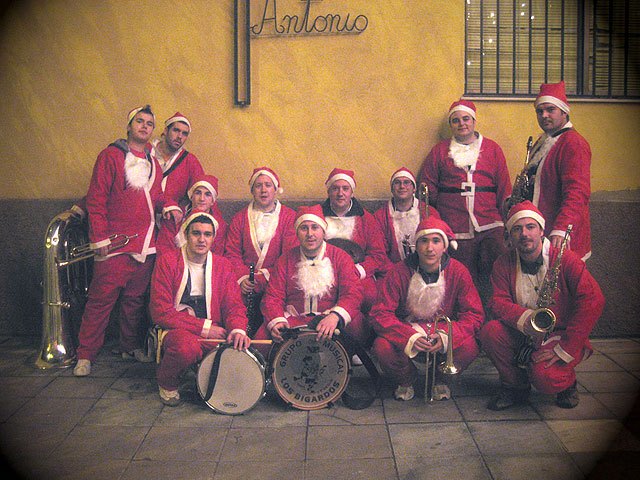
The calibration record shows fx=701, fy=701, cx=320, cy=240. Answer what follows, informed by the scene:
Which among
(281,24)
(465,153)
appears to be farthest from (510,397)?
(281,24)

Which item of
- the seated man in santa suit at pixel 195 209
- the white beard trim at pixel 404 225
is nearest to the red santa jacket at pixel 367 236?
the white beard trim at pixel 404 225

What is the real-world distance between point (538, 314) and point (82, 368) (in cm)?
366

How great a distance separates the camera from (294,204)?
6.68 m

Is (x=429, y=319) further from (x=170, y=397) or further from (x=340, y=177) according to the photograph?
(x=170, y=397)

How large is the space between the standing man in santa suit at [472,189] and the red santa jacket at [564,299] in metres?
0.98

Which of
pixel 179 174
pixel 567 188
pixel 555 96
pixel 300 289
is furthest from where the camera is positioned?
pixel 179 174

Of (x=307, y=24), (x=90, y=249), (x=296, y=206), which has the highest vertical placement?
(x=307, y=24)

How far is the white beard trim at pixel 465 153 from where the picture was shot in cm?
622

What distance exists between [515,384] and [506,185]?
200cm

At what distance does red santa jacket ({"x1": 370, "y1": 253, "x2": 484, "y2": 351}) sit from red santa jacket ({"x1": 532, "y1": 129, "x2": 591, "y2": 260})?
83 cm

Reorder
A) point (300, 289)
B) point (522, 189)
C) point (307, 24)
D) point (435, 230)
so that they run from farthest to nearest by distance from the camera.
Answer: point (307, 24), point (522, 189), point (300, 289), point (435, 230)

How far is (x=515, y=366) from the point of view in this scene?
16.7 feet

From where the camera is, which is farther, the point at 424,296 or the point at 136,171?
the point at 136,171

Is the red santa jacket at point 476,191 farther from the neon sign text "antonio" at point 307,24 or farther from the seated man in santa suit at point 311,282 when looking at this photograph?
the neon sign text "antonio" at point 307,24
